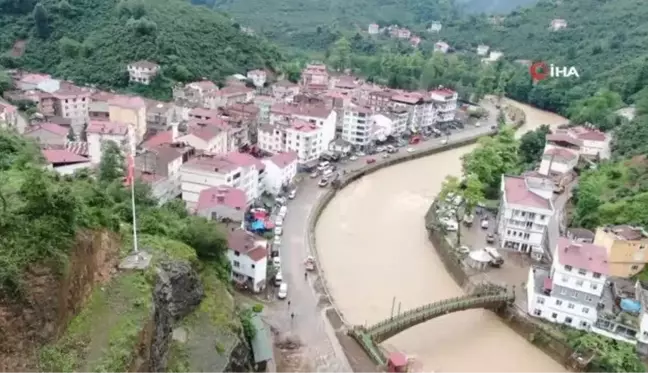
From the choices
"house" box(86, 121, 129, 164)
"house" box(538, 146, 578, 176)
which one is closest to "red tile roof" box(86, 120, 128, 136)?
"house" box(86, 121, 129, 164)

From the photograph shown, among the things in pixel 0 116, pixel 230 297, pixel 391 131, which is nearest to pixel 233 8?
pixel 391 131

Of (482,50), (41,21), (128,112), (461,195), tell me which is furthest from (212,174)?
(482,50)

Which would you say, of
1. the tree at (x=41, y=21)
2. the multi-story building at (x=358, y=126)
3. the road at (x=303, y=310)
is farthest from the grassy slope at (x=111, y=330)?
the tree at (x=41, y=21)

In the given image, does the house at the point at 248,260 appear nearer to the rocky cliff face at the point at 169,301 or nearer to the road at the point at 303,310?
the road at the point at 303,310

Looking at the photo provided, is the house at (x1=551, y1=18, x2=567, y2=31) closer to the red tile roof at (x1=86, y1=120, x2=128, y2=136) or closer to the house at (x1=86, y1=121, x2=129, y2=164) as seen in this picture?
the red tile roof at (x1=86, y1=120, x2=128, y2=136)

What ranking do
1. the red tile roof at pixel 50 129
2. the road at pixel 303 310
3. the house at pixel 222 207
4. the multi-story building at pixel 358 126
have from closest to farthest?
the road at pixel 303 310 < the house at pixel 222 207 < the red tile roof at pixel 50 129 < the multi-story building at pixel 358 126
